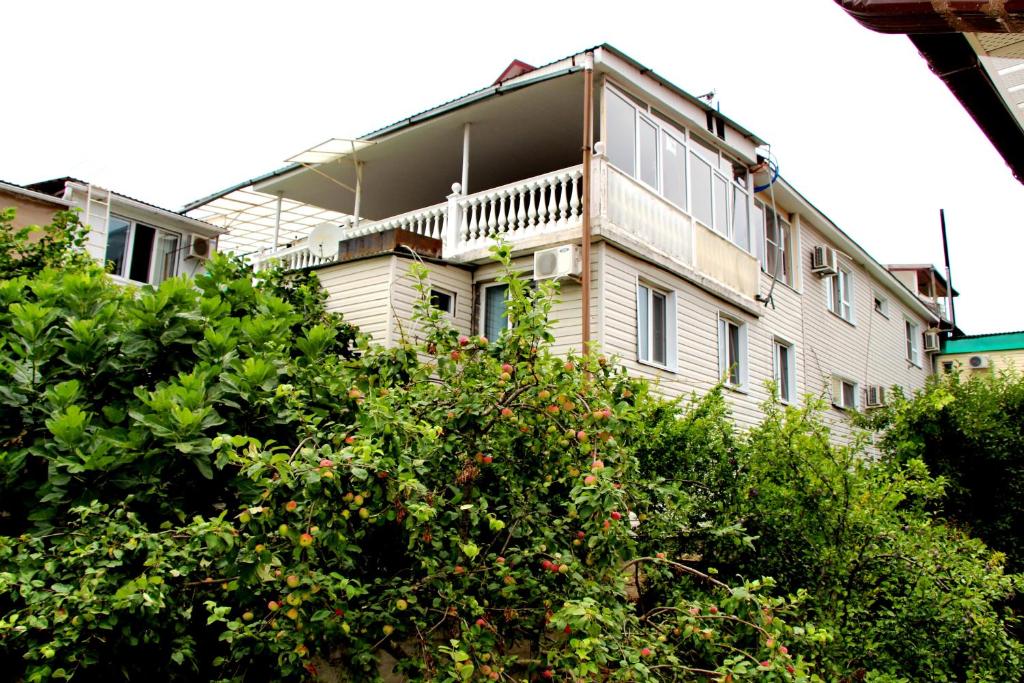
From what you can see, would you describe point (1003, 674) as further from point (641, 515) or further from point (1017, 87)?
point (1017, 87)

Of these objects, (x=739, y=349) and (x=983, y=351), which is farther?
(x=983, y=351)

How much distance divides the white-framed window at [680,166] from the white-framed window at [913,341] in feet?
41.9

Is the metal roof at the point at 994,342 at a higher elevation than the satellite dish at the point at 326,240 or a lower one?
higher

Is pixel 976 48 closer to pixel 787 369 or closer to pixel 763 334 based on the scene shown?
pixel 763 334

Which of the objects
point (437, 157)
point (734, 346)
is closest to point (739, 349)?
point (734, 346)

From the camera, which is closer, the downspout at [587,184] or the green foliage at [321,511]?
the green foliage at [321,511]

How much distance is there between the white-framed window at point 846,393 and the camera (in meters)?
20.3

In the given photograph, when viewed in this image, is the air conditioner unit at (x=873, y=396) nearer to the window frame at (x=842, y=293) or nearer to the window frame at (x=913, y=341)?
the window frame at (x=842, y=293)

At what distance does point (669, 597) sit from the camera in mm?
7242

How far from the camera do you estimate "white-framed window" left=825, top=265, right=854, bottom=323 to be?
20531mm

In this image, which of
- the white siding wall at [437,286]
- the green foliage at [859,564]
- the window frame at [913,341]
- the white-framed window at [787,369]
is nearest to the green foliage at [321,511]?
the green foliage at [859,564]

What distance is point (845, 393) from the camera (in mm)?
21000

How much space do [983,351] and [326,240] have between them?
974 inches

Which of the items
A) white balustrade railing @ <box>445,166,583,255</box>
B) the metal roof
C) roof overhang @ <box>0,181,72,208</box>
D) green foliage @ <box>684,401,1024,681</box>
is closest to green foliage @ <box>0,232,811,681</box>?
green foliage @ <box>684,401,1024,681</box>
